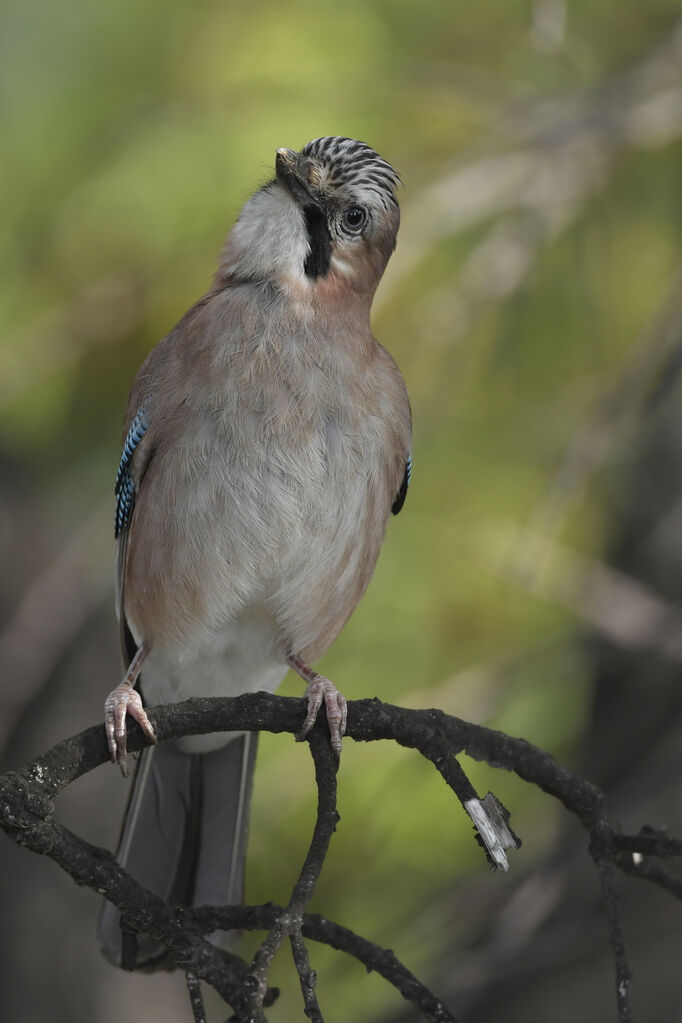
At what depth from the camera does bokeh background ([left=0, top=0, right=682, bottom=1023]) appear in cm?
458

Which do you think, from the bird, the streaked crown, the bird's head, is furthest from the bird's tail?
the streaked crown

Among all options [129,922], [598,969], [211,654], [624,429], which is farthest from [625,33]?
[129,922]

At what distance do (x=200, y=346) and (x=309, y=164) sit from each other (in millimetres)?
573

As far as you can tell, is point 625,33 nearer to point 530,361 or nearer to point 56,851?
point 530,361

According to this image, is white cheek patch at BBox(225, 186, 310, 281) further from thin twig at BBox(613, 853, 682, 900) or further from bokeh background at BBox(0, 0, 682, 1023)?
thin twig at BBox(613, 853, 682, 900)

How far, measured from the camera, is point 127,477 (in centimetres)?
361

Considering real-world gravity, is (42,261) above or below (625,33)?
below

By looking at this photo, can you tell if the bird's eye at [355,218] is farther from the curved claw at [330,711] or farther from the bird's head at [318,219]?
the curved claw at [330,711]

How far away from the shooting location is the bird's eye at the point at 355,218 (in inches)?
133

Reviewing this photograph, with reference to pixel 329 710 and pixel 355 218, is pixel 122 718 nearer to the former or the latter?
pixel 329 710

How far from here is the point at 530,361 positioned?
18.1 feet

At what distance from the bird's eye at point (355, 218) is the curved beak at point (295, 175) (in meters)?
0.11

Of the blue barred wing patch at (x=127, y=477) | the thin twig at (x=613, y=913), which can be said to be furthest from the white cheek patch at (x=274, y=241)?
the thin twig at (x=613, y=913)

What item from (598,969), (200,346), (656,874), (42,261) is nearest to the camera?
(656,874)
